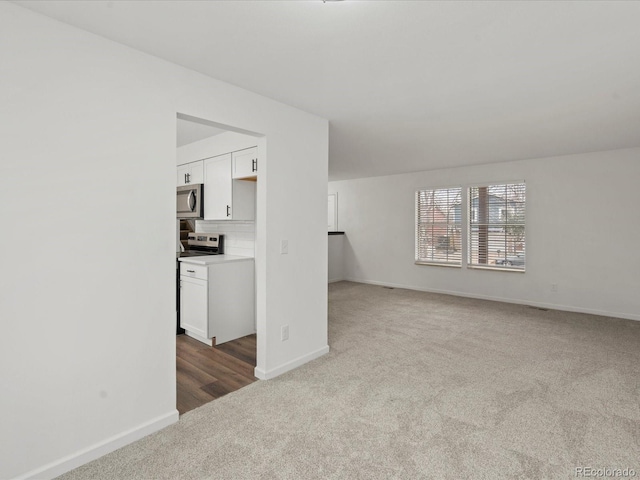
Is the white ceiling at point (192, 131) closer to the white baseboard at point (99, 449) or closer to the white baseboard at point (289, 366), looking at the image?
the white baseboard at point (289, 366)

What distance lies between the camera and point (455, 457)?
6.26ft

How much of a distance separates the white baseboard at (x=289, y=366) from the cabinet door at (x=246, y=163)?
6.02 feet

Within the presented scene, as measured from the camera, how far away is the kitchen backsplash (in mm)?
4078

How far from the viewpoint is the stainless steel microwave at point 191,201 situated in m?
4.21

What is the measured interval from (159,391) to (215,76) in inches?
84.2

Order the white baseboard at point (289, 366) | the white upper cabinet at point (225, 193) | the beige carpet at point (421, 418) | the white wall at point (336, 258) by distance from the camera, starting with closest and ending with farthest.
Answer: the beige carpet at point (421, 418) → the white baseboard at point (289, 366) → the white upper cabinet at point (225, 193) → the white wall at point (336, 258)

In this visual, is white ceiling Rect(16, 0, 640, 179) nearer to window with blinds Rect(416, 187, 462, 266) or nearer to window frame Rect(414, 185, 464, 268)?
window frame Rect(414, 185, 464, 268)

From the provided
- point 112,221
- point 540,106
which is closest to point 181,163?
point 112,221

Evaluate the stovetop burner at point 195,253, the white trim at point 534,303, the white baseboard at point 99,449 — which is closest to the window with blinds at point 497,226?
the white trim at point 534,303

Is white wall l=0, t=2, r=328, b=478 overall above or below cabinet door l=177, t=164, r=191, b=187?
below

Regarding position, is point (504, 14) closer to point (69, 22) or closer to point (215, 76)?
point (215, 76)

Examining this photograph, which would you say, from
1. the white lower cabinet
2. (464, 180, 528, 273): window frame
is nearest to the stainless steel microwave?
the white lower cabinet

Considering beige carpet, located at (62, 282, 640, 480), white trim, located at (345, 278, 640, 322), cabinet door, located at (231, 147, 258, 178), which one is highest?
cabinet door, located at (231, 147, 258, 178)

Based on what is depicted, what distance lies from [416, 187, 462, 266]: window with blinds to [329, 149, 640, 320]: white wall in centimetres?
15
